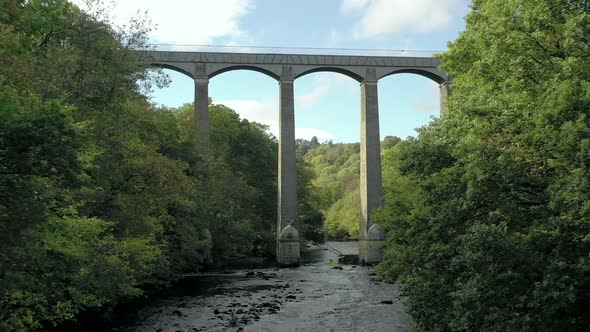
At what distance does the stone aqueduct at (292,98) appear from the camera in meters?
43.1

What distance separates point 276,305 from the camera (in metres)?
24.0

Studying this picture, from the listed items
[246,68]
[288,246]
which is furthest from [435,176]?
[246,68]

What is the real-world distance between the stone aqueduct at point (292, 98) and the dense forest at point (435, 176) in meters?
22.6

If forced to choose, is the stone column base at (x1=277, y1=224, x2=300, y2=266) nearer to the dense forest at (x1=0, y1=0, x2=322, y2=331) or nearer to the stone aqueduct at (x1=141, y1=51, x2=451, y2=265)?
the stone aqueduct at (x1=141, y1=51, x2=451, y2=265)

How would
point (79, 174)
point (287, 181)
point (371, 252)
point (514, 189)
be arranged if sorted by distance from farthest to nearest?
point (287, 181) < point (371, 252) < point (514, 189) < point (79, 174)

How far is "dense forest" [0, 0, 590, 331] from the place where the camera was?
8.52 meters

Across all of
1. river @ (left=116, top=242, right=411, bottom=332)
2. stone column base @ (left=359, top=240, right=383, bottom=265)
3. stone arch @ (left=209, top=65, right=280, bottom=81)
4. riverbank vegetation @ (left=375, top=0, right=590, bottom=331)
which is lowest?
river @ (left=116, top=242, right=411, bottom=332)

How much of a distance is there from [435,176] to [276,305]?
14.0 metres

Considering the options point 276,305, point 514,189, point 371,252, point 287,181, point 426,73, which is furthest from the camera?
point 426,73

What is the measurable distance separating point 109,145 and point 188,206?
27.0 ft

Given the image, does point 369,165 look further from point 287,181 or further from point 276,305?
point 276,305

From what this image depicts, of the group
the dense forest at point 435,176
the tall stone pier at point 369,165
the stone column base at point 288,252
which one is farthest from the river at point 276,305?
the tall stone pier at point 369,165

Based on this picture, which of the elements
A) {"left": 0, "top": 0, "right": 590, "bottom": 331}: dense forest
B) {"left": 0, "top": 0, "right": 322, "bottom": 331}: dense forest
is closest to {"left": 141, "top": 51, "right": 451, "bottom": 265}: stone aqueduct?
{"left": 0, "top": 0, "right": 322, "bottom": 331}: dense forest

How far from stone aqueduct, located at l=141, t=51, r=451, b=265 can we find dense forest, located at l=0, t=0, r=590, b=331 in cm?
2256
